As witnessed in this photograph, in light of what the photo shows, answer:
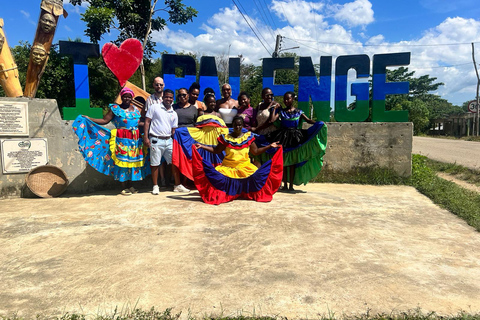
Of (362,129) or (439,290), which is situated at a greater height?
(362,129)

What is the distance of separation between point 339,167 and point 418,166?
201cm

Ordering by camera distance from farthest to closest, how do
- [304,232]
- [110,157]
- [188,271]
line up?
[110,157]
[304,232]
[188,271]

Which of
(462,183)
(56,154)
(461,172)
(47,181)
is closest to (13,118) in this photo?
(56,154)

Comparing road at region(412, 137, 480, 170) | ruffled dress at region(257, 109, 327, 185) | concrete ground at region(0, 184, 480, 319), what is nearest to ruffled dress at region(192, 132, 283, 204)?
concrete ground at region(0, 184, 480, 319)

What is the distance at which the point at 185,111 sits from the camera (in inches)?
235

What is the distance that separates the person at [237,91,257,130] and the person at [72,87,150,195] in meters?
1.91

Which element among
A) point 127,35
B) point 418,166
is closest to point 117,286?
point 418,166

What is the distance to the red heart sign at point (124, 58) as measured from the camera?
6582mm

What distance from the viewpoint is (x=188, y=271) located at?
264 cm

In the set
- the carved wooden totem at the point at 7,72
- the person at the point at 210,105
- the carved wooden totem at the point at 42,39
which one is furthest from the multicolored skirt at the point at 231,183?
the carved wooden totem at the point at 7,72

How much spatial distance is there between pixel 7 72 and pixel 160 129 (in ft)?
9.84

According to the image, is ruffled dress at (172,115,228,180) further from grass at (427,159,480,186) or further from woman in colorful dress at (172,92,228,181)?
grass at (427,159,480,186)

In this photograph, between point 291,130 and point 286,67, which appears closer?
point 291,130

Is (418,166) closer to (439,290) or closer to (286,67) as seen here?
(286,67)
